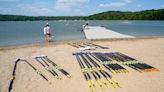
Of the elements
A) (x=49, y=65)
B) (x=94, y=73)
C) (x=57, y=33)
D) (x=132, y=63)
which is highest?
(x=132, y=63)

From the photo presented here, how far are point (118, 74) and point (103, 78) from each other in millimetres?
913

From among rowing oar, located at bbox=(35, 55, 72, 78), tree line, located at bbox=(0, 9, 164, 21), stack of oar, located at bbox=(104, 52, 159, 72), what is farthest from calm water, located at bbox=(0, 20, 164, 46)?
tree line, located at bbox=(0, 9, 164, 21)

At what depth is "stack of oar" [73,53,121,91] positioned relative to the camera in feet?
25.9

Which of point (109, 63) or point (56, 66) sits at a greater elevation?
point (109, 63)

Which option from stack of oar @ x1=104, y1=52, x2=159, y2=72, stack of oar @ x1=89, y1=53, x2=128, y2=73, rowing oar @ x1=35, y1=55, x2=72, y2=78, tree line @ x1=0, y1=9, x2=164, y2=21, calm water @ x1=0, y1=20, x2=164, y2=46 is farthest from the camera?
tree line @ x1=0, y1=9, x2=164, y2=21

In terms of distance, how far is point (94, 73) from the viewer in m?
9.09

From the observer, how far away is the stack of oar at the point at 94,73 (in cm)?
791

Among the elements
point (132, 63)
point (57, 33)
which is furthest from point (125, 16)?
point (132, 63)

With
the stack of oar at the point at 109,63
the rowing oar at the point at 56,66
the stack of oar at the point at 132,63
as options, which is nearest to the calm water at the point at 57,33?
the rowing oar at the point at 56,66

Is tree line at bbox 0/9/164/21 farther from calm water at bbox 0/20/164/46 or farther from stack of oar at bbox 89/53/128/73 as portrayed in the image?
stack of oar at bbox 89/53/128/73

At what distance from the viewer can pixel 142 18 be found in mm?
139625

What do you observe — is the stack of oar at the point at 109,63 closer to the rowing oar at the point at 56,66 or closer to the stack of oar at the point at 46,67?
the rowing oar at the point at 56,66

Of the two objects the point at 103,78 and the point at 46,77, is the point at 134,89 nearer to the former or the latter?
the point at 103,78

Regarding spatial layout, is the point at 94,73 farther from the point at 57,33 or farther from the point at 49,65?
the point at 57,33
